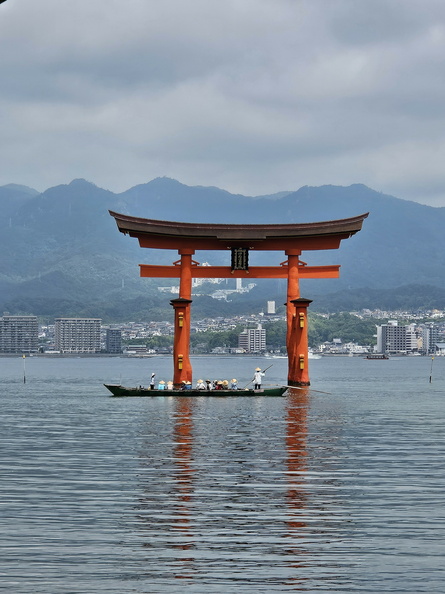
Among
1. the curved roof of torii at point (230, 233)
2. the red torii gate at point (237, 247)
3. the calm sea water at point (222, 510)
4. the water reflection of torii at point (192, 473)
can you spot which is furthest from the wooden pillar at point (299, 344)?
the calm sea water at point (222, 510)

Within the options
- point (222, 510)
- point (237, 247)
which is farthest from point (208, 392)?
point (222, 510)

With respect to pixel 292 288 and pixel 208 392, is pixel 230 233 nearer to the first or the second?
pixel 292 288

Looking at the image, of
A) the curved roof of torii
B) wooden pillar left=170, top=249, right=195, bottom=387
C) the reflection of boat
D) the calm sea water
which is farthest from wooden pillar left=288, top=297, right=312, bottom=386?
the calm sea water

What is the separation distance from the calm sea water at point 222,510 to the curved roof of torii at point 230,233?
18991 millimetres

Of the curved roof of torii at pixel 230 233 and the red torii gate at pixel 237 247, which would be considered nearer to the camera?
the curved roof of torii at pixel 230 233

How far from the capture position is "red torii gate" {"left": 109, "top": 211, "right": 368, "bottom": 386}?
164 ft

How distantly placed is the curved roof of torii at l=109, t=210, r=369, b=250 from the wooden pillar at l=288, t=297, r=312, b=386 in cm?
324

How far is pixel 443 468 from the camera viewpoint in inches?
841

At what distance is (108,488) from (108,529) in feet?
13.2

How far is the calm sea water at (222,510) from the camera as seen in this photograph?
11359mm

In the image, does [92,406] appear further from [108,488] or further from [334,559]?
[334,559]

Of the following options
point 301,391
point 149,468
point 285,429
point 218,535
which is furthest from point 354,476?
point 301,391

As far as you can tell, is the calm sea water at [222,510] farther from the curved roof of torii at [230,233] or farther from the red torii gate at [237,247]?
the curved roof of torii at [230,233]

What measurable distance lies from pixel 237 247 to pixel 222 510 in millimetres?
36706
